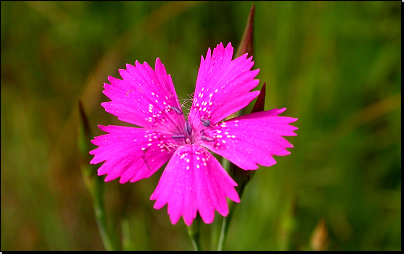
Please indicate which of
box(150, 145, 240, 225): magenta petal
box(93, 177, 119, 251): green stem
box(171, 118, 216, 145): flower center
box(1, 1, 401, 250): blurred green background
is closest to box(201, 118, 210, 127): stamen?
box(171, 118, 216, 145): flower center

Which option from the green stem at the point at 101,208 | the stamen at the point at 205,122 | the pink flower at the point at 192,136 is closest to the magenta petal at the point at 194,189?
the pink flower at the point at 192,136

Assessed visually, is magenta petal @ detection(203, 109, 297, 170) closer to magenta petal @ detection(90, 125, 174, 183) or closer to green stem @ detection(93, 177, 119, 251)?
magenta petal @ detection(90, 125, 174, 183)

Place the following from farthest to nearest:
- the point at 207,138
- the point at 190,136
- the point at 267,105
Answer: the point at 267,105
the point at 190,136
the point at 207,138

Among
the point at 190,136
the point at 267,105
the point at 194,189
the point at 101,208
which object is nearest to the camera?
the point at 194,189

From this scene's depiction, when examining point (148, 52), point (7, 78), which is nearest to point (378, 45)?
point (148, 52)

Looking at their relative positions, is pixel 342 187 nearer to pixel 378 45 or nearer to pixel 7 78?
pixel 378 45

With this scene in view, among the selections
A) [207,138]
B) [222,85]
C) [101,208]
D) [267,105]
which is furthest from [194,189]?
[267,105]

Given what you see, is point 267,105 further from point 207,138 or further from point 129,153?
point 129,153

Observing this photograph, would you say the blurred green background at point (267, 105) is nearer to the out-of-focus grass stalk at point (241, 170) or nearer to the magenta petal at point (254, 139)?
the out-of-focus grass stalk at point (241, 170)
